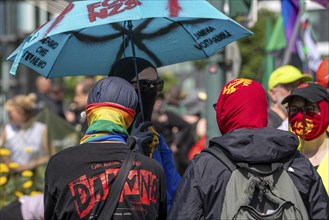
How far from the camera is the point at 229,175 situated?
462 centimetres

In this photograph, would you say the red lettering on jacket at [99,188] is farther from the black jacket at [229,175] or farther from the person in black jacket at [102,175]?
the black jacket at [229,175]

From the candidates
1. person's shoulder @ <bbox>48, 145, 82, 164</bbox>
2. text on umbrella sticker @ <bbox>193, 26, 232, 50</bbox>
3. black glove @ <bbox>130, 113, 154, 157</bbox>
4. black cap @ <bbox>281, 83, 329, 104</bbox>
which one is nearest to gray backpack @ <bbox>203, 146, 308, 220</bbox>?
person's shoulder @ <bbox>48, 145, 82, 164</bbox>

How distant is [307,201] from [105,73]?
246 centimetres

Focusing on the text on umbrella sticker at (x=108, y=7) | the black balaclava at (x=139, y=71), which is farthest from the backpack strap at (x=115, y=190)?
the black balaclava at (x=139, y=71)

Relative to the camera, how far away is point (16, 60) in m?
5.42

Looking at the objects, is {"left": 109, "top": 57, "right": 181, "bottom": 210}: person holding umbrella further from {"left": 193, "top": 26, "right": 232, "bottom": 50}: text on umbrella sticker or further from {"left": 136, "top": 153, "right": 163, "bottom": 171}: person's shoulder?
{"left": 136, "top": 153, "right": 163, "bottom": 171}: person's shoulder

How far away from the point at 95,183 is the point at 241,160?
771mm

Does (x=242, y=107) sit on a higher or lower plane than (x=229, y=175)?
higher

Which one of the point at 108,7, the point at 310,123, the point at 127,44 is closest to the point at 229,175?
the point at 108,7

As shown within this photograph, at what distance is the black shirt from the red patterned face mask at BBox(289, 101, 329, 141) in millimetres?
1492

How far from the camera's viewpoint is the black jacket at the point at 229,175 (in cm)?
459

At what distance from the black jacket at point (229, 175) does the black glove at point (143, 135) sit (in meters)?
0.83

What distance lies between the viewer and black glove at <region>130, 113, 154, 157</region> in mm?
5508

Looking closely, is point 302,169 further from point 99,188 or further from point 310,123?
point 310,123
